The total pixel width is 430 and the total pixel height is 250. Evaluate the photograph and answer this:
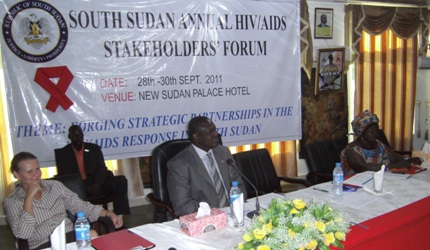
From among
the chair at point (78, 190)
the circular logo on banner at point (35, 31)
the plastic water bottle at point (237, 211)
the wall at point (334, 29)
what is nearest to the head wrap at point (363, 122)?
the plastic water bottle at point (237, 211)

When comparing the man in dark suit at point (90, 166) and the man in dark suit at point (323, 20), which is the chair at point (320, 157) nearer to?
the man in dark suit at point (90, 166)

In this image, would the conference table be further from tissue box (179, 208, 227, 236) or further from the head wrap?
the head wrap

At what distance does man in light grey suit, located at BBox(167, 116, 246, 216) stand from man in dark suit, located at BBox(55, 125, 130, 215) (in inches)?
54.1

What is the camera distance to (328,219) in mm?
1474

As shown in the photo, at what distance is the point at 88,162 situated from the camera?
12.4 ft

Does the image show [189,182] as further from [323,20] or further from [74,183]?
[323,20]

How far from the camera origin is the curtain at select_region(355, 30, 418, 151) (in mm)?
5543

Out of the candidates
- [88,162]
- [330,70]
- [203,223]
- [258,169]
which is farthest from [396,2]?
[203,223]

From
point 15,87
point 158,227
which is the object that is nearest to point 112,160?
point 15,87

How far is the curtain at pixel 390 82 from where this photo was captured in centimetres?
554

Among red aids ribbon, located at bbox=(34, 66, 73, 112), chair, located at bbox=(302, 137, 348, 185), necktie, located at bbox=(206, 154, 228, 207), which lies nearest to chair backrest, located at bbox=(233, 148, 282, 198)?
chair, located at bbox=(302, 137, 348, 185)

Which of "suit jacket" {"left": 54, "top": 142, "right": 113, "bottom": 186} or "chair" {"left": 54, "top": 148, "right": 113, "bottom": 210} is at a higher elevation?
"suit jacket" {"left": 54, "top": 142, "right": 113, "bottom": 186}

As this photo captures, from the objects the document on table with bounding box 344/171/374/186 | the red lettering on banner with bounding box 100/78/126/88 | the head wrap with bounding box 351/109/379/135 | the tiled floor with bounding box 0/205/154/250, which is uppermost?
the red lettering on banner with bounding box 100/78/126/88

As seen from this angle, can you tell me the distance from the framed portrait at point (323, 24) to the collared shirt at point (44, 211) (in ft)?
12.6
